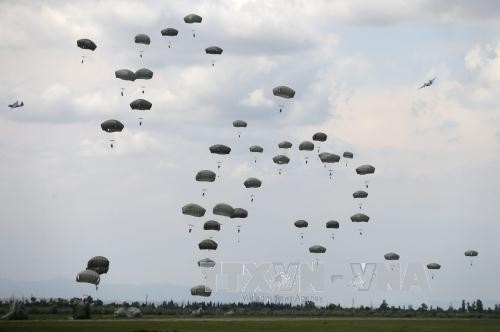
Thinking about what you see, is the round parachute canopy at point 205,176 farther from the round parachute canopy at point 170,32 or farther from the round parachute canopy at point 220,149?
the round parachute canopy at point 170,32

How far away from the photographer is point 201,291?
15125cm

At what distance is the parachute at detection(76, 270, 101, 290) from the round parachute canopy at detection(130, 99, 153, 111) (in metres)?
24.4

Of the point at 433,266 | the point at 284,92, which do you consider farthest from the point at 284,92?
the point at 433,266

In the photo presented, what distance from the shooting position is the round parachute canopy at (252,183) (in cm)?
14538

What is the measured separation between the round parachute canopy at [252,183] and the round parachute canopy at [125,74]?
23.9 meters

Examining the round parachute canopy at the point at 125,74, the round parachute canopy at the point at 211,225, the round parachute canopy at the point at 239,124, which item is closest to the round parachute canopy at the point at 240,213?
the round parachute canopy at the point at 211,225

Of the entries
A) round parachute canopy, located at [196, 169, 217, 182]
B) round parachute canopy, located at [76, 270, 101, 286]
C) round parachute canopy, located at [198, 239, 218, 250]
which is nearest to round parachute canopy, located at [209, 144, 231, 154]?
round parachute canopy, located at [196, 169, 217, 182]

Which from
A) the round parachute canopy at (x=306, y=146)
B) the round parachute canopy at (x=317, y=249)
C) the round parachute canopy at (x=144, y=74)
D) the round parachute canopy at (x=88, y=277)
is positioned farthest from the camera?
the round parachute canopy at (x=317, y=249)

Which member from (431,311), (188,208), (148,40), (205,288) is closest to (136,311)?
(205,288)

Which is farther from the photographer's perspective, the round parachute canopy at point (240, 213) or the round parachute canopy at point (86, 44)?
the round parachute canopy at point (240, 213)

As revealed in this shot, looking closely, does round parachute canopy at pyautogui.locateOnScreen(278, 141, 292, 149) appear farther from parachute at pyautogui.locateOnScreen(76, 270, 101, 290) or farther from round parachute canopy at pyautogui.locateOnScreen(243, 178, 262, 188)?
parachute at pyautogui.locateOnScreen(76, 270, 101, 290)

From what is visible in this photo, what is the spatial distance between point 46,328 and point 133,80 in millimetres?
44872

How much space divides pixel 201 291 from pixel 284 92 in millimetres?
35026

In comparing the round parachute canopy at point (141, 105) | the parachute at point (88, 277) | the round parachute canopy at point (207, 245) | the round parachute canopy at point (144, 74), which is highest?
the round parachute canopy at point (144, 74)
